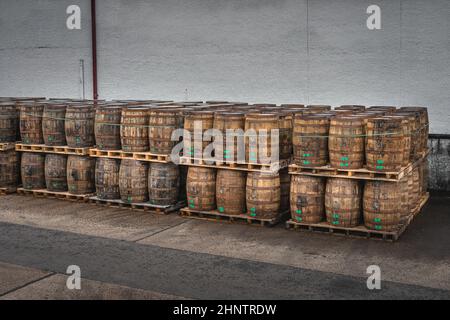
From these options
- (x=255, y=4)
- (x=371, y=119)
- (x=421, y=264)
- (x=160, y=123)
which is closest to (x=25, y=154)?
(x=160, y=123)

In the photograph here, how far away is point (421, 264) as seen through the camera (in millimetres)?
8367

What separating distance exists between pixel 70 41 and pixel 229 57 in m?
5.27

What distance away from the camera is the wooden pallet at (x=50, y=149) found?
1223cm

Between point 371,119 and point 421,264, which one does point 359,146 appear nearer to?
point 371,119

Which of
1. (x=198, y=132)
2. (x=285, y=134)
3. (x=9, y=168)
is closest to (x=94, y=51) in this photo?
(x=9, y=168)

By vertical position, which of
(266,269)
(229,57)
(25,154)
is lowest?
(266,269)

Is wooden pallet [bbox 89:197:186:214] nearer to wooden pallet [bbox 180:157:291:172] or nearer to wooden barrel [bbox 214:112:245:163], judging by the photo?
wooden pallet [bbox 180:157:291:172]

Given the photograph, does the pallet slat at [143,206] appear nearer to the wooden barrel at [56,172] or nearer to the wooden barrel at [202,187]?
the wooden barrel at [202,187]

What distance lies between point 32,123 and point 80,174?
1.70 meters

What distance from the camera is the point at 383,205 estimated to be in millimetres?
9453

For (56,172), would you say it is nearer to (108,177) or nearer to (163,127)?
(108,177)

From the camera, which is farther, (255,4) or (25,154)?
(255,4)

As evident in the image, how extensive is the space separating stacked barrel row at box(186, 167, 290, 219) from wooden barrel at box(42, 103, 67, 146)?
3310mm

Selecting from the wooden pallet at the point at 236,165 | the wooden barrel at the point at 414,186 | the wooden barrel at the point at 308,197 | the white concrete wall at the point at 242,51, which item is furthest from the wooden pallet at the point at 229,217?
the white concrete wall at the point at 242,51
